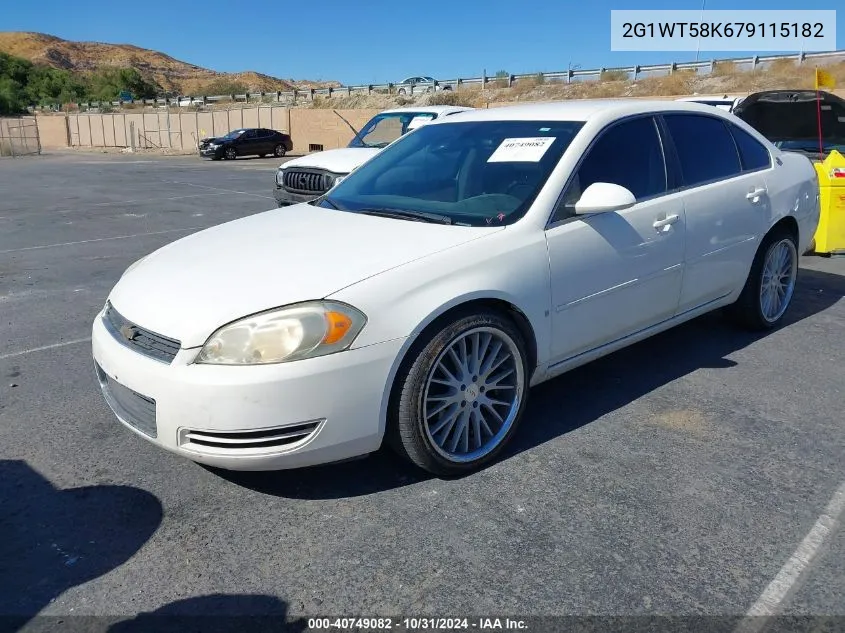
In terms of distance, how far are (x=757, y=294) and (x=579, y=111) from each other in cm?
198

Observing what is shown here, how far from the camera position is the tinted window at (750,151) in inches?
187

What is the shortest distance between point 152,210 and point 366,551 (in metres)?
11.4

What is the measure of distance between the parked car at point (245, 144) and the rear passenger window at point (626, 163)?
31.8 meters

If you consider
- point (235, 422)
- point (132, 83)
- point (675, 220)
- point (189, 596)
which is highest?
point (132, 83)

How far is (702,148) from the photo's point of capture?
4410mm

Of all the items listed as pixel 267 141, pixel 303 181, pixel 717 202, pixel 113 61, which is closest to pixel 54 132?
pixel 267 141

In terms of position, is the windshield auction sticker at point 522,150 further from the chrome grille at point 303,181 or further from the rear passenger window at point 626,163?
the chrome grille at point 303,181

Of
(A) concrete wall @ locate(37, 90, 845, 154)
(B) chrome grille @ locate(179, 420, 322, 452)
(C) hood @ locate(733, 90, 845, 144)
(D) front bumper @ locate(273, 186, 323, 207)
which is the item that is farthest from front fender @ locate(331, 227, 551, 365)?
(A) concrete wall @ locate(37, 90, 845, 154)

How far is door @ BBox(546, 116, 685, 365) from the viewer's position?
11.3ft

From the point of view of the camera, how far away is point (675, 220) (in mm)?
3979

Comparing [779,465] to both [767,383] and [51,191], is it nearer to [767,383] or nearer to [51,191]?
[767,383]

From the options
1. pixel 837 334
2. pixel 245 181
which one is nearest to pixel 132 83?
pixel 245 181

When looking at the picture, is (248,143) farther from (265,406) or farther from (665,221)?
(265,406)

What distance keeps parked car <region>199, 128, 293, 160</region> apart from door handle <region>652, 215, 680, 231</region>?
1261 inches
